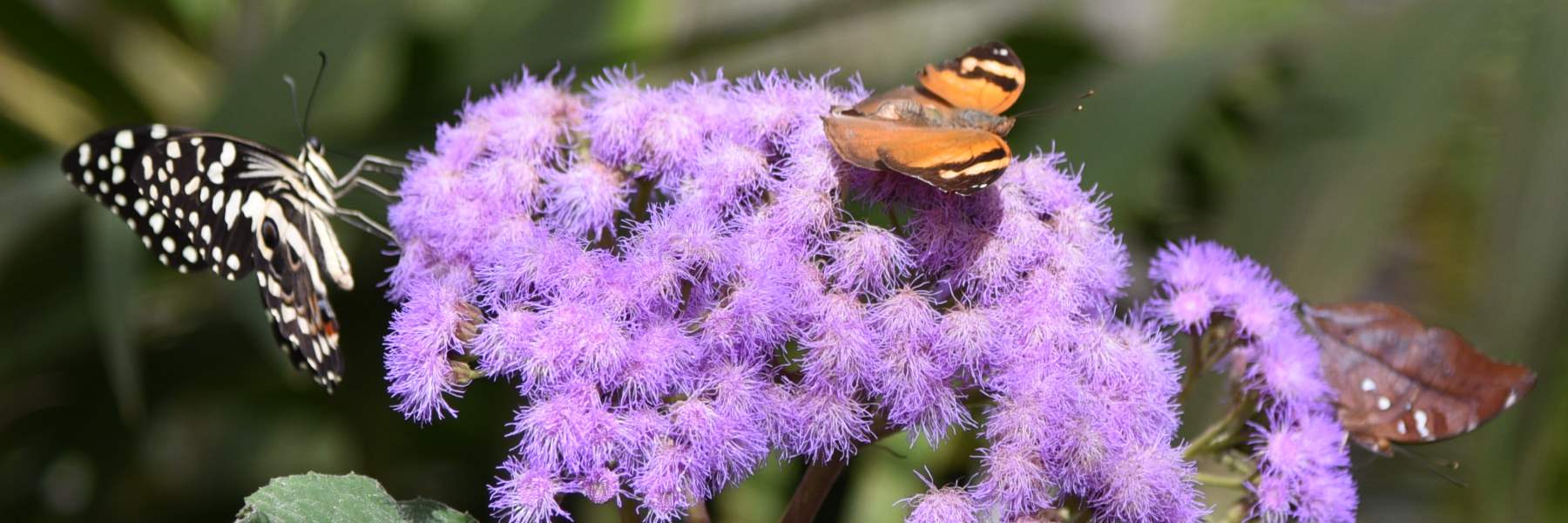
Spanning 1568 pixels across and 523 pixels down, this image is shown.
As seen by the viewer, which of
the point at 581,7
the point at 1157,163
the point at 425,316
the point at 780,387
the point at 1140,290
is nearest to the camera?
the point at 780,387

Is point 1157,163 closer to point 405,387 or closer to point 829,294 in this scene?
point 829,294

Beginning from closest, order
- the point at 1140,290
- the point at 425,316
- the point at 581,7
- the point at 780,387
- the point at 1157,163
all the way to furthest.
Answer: the point at 780,387 < the point at 425,316 < the point at 1140,290 < the point at 1157,163 < the point at 581,7

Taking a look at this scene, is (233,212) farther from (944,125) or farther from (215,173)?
(944,125)

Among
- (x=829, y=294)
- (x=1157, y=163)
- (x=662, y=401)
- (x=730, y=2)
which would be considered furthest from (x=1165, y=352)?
(x=730, y=2)

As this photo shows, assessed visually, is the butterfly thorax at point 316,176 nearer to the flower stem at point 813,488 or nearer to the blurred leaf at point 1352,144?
the flower stem at point 813,488

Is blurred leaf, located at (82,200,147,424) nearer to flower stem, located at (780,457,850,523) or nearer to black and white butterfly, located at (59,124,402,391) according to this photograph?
black and white butterfly, located at (59,124,402,391)

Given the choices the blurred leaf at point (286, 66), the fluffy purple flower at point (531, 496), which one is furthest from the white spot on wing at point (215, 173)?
the blurred leaf at point (286, 66)

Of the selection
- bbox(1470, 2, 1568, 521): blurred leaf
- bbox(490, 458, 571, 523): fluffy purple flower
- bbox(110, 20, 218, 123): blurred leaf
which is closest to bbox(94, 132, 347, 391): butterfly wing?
bbox(490, 458, 571, 523): fluffy purple flower

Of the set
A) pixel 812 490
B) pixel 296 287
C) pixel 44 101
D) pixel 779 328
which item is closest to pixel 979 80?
pixel 779 328
